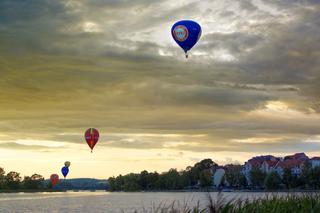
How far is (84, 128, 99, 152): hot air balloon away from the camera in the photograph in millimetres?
77000

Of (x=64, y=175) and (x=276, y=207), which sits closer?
(x=276, y=207)

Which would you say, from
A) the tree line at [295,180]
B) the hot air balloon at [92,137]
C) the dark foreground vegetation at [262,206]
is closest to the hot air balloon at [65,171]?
the hot air balloon at [92,137]

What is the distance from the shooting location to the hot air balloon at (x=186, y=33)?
167ft

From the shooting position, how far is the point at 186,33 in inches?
2019

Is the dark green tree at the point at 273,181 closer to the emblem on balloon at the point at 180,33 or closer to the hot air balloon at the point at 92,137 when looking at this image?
the hot air balloon at the point at 92,137

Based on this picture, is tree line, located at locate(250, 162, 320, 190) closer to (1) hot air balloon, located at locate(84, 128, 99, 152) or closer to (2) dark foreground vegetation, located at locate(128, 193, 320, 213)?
(1) hot air balloon, located at locate(84, 128, 99, 152)

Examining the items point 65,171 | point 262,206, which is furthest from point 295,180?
point 262,206

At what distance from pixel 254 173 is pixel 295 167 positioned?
21664 millimetres

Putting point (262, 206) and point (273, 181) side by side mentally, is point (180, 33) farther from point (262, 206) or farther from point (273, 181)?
point (273, 181)

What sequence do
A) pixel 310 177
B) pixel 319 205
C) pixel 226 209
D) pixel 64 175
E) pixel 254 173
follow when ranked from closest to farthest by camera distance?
pixel 226 209
pixel 319 205
pixel 64 175
pixel 310 177
pixel 254 173

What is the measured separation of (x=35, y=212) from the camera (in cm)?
8881

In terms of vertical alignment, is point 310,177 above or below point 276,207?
above

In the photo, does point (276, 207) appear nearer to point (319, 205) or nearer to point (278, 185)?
point (319, 205)

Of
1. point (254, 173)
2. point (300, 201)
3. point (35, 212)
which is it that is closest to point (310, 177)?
point (254, 173)
